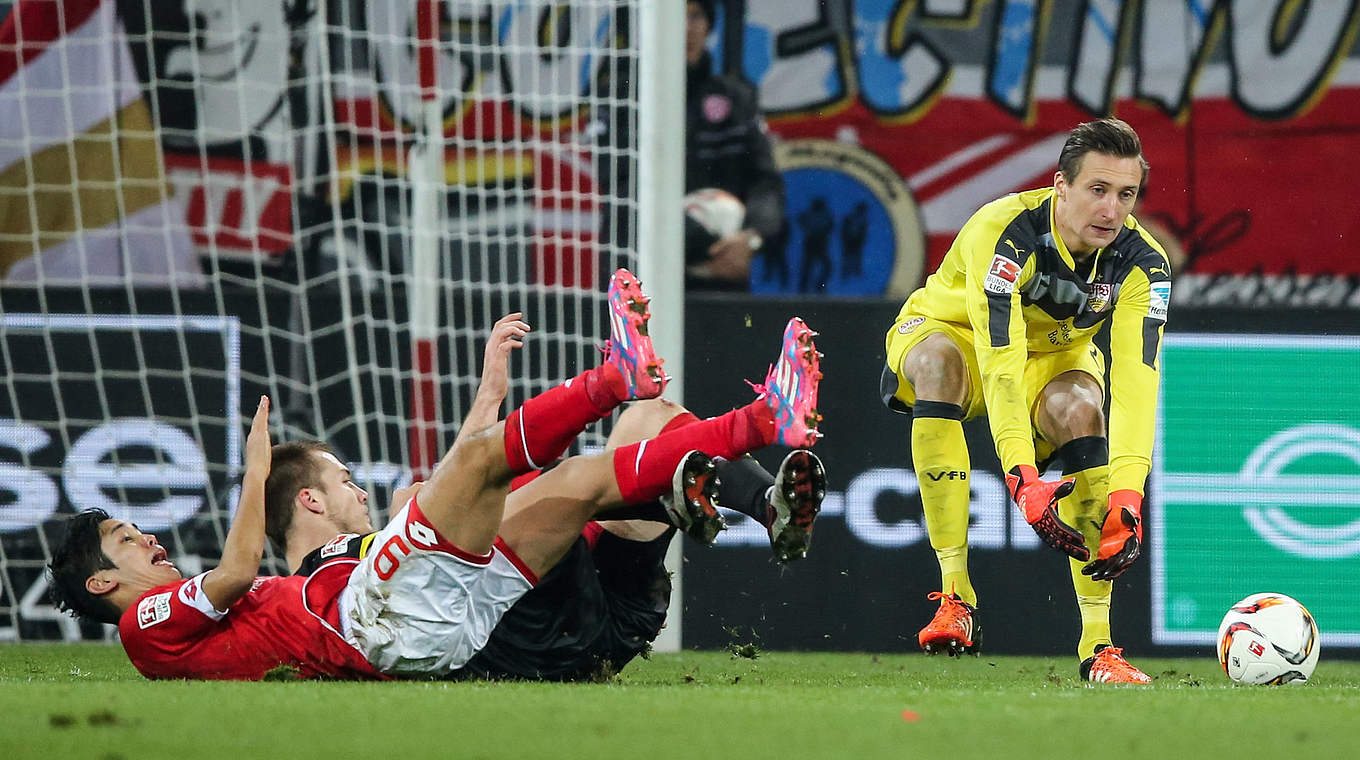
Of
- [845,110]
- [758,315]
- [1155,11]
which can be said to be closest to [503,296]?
[758,315]

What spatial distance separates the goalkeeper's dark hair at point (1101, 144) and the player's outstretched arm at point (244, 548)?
7.60 ft

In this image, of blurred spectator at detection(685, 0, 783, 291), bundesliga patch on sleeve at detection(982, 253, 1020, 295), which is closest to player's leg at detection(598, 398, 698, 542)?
bundesliga patch on sleeve at detection(982, 253, 1020, 295)

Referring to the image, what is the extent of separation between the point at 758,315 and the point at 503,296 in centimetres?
100

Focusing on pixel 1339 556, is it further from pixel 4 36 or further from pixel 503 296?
pixel 4 36

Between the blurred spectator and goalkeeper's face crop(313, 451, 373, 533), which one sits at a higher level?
the blurred spectator

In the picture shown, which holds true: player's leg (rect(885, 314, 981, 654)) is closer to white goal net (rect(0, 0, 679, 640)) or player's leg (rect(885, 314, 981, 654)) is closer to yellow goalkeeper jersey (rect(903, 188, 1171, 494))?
yellow goalkeeper jersey (rect(903, 188, 1171, 494))

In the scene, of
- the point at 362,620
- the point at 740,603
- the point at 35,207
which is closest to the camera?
the point at 362,620

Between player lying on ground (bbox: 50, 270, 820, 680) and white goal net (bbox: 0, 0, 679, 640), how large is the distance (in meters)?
2.03

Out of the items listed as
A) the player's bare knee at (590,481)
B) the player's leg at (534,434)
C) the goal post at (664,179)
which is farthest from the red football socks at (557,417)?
the goal post at (664,179)

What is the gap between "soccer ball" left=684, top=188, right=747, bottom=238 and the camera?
24.2 feet

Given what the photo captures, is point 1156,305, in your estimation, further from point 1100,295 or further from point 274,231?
point 274,231

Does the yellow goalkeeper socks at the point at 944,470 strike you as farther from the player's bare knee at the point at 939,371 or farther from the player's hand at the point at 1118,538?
the player's hand at the point at 1118,538

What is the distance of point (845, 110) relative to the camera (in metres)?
8.42

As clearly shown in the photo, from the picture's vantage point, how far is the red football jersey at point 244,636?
12.6 ft
